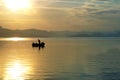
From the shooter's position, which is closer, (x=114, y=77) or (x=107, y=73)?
(x=114, y=77)

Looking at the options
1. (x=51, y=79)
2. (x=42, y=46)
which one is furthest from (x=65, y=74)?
(x=42, y=46)

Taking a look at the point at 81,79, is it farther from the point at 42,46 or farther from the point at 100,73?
the point at 42,46

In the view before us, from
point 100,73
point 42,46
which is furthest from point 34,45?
point 100,73

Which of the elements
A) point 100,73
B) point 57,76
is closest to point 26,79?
point 57,76

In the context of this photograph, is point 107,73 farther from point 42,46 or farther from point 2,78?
point 42,46

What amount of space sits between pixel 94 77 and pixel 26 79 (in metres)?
8.78

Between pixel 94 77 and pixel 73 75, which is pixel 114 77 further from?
pixel 73 75

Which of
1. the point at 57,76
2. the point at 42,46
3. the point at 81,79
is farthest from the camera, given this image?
the point at 42,46

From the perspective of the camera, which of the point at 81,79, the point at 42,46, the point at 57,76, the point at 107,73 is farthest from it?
the point at 42,46

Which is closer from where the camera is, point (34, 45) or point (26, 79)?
point (26, 79)

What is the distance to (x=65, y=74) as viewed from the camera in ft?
144

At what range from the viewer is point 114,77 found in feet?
133

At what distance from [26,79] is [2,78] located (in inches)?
134

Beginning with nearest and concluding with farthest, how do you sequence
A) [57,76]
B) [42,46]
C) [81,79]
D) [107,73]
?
[81,79] → [57,76] → [107,73] → [42,46]
